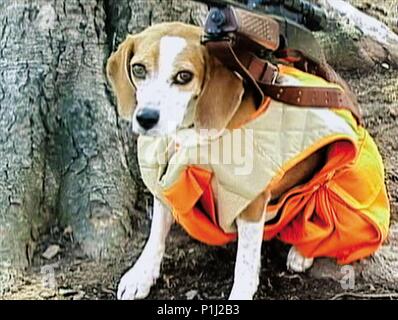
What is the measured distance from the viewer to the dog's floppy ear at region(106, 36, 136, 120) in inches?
43.0

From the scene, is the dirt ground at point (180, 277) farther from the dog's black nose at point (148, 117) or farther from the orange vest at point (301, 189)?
the dog's black nose at point (148, 117)

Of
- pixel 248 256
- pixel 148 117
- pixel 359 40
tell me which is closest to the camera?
pixel 148 117

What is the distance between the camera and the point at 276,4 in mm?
1156

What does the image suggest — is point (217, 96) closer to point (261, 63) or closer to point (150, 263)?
point (261, 63)

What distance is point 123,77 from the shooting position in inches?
43.4

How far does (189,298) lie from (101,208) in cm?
20

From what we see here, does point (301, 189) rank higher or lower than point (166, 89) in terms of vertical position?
lower

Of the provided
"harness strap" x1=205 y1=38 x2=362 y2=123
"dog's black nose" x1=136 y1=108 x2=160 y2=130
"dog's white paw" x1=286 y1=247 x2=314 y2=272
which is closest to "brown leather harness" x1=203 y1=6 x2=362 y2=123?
"harness strap" x1=205 y1=38 x2=362 y2=123

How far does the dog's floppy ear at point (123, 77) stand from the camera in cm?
109

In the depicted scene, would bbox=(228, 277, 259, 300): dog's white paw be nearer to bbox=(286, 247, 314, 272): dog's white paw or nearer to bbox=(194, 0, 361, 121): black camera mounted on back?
bbox=(286, 247, 314, 272): dog's white paw

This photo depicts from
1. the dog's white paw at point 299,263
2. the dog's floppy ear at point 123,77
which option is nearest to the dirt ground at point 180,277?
the dog's white paw at point 299,263

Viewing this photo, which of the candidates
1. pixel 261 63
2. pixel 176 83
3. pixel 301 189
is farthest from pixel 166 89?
pixel 301 189

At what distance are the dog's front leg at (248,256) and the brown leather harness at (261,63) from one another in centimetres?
16

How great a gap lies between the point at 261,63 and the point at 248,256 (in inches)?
11.1
